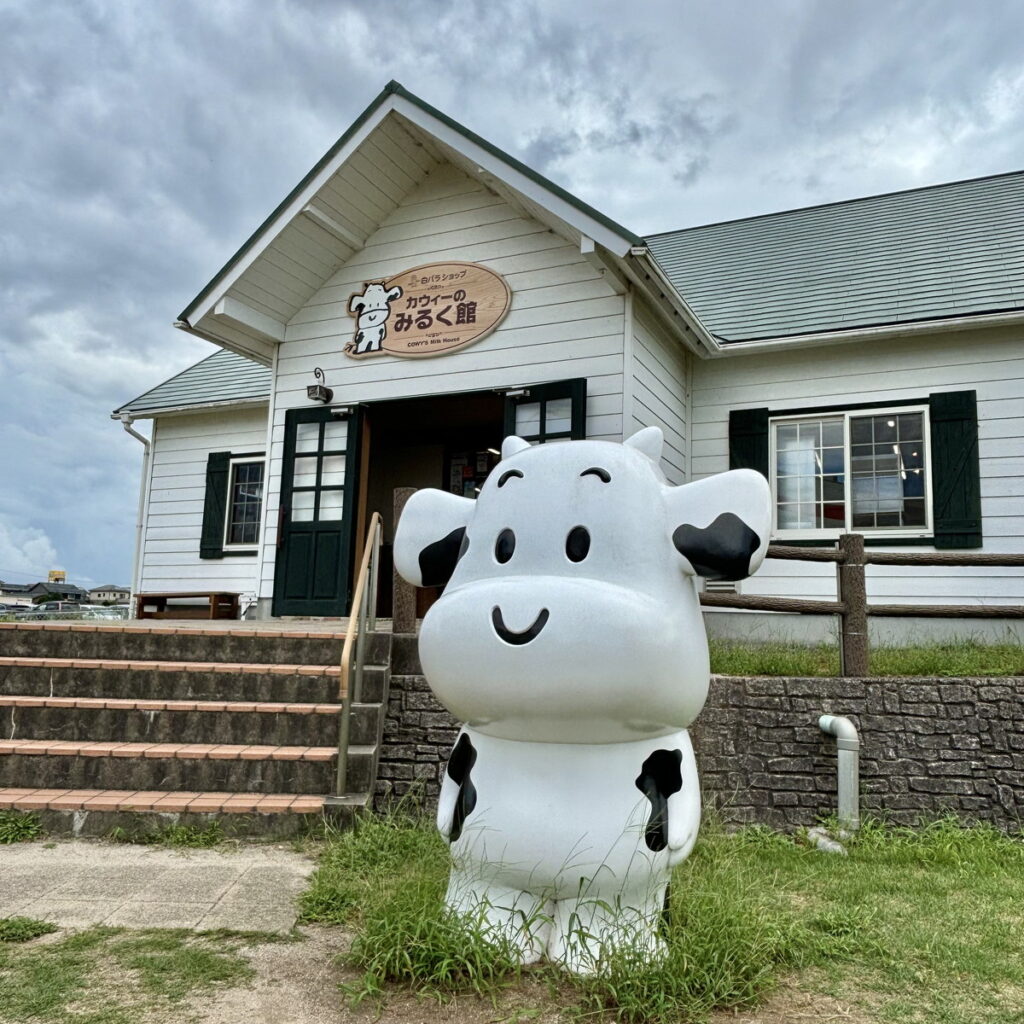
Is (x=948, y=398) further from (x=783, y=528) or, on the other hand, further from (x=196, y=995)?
(x=196, y=995)

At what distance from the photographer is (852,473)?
827 cm

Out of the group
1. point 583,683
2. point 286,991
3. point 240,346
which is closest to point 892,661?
point 583,683

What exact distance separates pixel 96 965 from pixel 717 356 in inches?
289

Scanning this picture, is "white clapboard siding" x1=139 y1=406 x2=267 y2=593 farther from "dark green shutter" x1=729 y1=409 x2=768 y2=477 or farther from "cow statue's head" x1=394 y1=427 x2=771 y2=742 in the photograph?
"cow statue's head" x1=394 y1=427 x2=771 y2=742

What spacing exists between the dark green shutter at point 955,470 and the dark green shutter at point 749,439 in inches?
59.8

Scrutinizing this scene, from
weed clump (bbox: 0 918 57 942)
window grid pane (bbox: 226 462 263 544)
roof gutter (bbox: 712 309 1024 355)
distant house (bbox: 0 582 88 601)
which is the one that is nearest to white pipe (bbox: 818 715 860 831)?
weed clump (bbox: 0 918 57 942)

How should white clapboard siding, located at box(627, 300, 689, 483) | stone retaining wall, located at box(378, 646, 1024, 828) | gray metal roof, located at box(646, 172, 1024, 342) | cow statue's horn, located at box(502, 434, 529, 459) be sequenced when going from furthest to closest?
gray metal roof, located at box(646, 172, 1024, 342) → white clapboard siding, located at box(627, 300, 689, 483) → stone retaining wall, located at box(378, 646, 1024, 828) → cow statue's horn, located at box(502, 434, 529, 459)

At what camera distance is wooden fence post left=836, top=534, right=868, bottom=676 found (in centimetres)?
546

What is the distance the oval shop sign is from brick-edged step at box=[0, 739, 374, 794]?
438 centimetres

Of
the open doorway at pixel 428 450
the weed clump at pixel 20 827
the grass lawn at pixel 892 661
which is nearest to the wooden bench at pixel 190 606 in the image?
the open doorway at pixel 428 450

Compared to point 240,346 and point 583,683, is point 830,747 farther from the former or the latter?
point 240,346

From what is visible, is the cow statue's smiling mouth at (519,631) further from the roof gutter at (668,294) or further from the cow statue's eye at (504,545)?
the roof gutter at (668,294)

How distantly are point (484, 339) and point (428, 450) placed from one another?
336 centimetres

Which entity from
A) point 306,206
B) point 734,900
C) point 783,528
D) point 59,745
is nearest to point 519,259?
point 306,206
